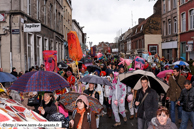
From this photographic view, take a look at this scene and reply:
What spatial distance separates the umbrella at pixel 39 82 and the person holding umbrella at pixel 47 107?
0.60 ft

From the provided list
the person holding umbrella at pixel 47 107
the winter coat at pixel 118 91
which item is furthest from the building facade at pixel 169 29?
the person holding umbrella at pixel 47 107

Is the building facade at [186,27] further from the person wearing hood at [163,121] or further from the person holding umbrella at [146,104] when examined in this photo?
the person wearing hood at [163,121]

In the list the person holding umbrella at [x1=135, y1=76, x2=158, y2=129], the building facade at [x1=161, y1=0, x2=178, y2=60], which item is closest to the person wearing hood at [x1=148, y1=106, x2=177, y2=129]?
the person holding umbrella at [x1=135, y1=76, x2=158, y2=129]

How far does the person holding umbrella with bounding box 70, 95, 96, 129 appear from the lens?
4125mm

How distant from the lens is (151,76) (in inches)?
203

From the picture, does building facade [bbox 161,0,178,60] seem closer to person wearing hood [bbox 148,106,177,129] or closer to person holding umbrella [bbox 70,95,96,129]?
person wearing hood [bbox 148,106,177,129]

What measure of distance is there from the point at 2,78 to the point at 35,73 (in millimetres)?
2093

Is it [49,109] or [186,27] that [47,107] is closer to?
[49,109]

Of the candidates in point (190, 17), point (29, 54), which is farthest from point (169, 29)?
point (29, 54)

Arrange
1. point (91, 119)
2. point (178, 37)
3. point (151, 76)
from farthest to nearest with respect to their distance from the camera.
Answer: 1. point (178, 37)
2. point (151, 76)
3. point (91, 119)

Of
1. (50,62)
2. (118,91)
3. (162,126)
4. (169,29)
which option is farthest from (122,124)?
(169,29)

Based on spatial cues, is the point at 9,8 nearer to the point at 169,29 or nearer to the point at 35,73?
the point at 35,73

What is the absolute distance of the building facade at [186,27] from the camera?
988 inches

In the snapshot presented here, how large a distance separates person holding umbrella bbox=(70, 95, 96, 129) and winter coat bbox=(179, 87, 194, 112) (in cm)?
309
